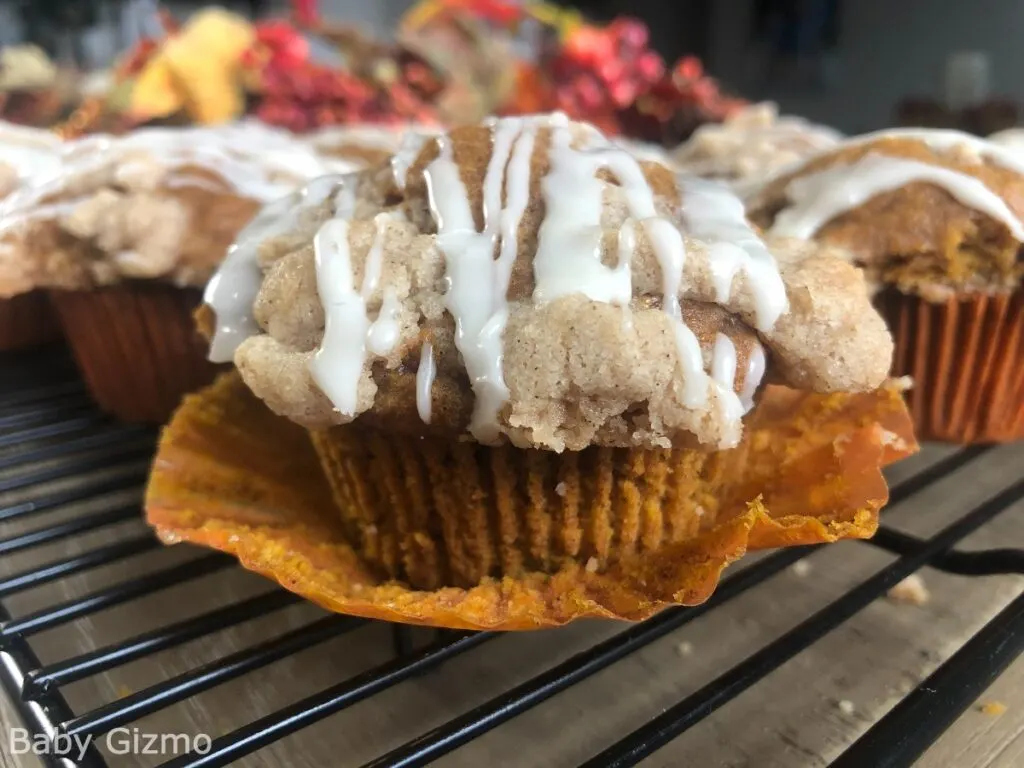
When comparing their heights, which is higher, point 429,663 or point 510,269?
point 510,269

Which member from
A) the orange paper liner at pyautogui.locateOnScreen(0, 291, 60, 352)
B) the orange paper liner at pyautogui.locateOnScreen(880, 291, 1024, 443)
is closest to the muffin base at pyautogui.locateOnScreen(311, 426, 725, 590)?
the orange paper liner at pyautogui.locateOnScreen(880, 291, 1024, 443)

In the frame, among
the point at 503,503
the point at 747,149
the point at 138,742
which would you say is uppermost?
the point at 747,149

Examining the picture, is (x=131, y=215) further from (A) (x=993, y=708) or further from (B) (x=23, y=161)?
(A) (x=993, y=708)

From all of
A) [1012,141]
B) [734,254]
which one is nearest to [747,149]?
[1012,141]

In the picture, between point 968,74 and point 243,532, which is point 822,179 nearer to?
point 243,532

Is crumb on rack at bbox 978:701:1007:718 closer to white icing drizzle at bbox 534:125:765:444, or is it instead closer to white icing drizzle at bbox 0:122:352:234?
white icing drizzle at bbox 534:125:765:444

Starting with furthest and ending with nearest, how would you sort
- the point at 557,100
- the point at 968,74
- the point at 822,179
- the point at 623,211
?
1. the point at 968,74
2. the point at 557,100
3. the point at 822,179
4. the point at 623,211

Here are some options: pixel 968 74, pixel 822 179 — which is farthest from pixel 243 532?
pixel 968 74

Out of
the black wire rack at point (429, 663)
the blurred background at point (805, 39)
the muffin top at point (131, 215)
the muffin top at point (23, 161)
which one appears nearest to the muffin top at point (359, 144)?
the muffin top at point (131, 215)

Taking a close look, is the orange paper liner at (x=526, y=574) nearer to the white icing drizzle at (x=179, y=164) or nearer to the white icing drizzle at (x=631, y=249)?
the white icing drizzle at (x=631, y=249)
